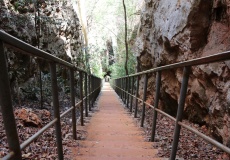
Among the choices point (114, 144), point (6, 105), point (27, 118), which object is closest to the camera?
point (6, 105)

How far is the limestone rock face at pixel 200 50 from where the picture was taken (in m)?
3.51

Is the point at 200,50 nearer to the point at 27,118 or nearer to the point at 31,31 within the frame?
the point at 27,118

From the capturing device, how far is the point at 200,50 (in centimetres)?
429

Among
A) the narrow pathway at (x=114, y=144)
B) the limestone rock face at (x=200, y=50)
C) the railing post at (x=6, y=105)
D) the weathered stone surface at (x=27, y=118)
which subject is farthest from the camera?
the weathered stone surface at (x=27, y=118)

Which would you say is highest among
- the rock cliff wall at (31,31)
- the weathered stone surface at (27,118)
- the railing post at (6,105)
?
the rock cliff wall at (31,31)

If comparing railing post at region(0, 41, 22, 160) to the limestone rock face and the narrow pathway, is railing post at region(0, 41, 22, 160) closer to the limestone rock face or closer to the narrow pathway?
the narrow pathway

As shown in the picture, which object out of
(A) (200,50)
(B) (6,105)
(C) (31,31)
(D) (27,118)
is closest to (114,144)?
(D) (27,118)

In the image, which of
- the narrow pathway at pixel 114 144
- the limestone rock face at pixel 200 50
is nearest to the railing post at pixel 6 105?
the narrow pathway at pixel 114 144

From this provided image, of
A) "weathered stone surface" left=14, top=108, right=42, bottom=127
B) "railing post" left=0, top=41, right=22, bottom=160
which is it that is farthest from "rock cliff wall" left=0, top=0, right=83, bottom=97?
"railing post" left=0, top=41, right=22, bottom=160

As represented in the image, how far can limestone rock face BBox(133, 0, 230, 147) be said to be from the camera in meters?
3.51

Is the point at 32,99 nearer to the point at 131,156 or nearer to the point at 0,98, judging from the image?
the point at 131,156

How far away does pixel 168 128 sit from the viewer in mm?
4895

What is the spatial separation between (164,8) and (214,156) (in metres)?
3.99

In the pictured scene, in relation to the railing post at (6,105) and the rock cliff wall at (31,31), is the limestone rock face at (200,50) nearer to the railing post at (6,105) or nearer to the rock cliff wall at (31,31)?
the railing post at (6,105)
